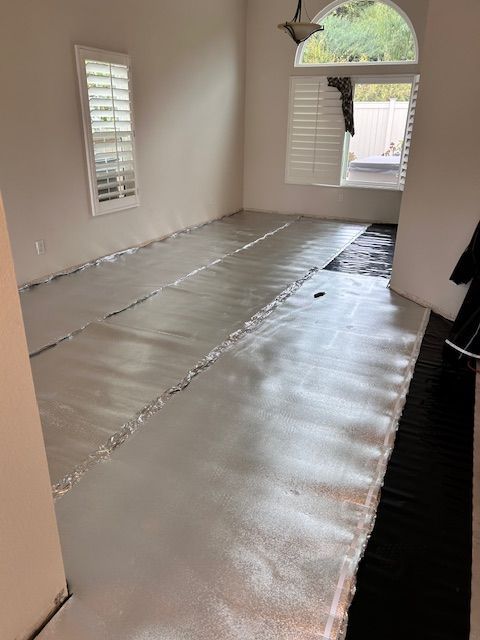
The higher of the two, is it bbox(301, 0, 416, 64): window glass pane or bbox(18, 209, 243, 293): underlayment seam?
bbox(301, 0, 416, 64): window glass pane

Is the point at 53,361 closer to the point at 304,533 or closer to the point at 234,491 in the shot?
the point at 234,491

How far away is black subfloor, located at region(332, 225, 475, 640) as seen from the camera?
1467mm

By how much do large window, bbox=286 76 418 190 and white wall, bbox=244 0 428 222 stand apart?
0.12m

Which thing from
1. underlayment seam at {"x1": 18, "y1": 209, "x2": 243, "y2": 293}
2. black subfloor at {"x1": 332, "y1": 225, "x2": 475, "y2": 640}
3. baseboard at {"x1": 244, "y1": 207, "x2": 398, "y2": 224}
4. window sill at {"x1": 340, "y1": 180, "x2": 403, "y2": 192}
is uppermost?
window sill at {"x1": 340, "y1": 180, "x2": 403, "y2": 192}

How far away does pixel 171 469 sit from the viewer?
2.04 meters

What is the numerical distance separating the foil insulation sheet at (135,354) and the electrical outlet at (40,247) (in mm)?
702

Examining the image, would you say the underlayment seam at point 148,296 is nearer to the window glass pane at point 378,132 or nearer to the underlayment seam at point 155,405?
the underlayment seam at point 155,405

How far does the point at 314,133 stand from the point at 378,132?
1.53 meters

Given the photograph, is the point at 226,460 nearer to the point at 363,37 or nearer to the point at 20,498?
the point at 20,498

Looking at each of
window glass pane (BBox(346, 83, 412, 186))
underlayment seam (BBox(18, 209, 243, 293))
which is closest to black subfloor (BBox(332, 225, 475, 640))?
underlayment seam (BBox(18, 209, 243, 293))

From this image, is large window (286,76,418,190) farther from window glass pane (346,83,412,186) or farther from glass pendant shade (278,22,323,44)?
glass pendant shade (278,22,323,44)

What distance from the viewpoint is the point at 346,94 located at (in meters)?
6.46

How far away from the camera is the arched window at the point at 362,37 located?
609cm

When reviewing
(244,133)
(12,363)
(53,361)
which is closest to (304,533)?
(12,363)
